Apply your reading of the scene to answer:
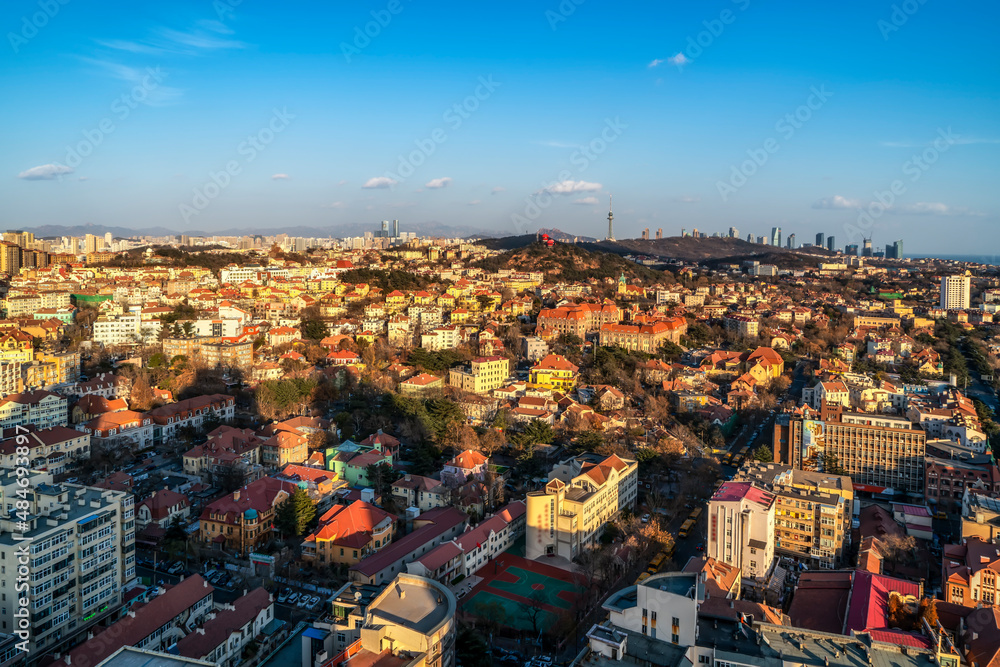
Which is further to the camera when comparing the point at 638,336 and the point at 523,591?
the point at 638,336

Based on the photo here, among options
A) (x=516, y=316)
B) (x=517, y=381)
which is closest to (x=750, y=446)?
(x=517, y=381)

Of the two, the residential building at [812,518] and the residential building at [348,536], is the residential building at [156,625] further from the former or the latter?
the residential building at [812,518]

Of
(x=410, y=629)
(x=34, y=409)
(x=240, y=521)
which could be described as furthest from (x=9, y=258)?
(x=410, y=629)

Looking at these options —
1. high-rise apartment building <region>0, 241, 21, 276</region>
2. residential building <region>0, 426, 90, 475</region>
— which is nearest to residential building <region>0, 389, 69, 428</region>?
residential building <region>0, 426, 90, 475</region>

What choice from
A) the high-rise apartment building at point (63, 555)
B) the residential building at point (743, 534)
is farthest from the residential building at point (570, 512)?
the high-rise apartment building at point (63, 555)

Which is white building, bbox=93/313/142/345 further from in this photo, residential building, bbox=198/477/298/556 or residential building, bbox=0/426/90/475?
residential building, bbox=198/477/298/556

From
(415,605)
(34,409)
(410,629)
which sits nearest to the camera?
(410,629)

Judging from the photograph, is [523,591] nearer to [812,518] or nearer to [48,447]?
[812,518]

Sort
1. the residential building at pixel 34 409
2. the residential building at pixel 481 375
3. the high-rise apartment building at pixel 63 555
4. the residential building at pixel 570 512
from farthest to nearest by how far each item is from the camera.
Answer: the residential building at pixel 481 375 < the residential building at pixel 34 409 < the residential building at pixel 570 512 < the high-rise apartment building at pixel 63 555
